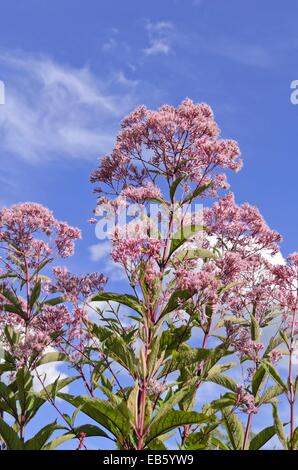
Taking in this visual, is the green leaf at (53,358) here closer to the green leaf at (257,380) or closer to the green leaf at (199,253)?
the green leaf at (199,253)

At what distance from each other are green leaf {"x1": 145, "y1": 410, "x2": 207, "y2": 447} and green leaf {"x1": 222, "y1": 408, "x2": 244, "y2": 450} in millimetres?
1487

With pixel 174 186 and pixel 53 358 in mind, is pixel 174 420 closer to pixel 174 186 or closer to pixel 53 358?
pixel 53 358

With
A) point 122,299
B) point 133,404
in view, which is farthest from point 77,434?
point 122,299

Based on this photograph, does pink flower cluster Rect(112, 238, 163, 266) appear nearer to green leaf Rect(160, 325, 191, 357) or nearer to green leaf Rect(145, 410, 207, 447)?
green leaf Rect(160, 325, 191, 357)

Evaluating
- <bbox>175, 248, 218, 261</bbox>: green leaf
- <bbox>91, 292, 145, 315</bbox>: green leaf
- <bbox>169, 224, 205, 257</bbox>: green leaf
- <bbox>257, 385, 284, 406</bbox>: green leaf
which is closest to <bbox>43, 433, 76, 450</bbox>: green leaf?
<bbox>91, 292, 145, 315</bbox>: green leaf

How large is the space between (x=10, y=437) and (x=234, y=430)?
8.62 ft

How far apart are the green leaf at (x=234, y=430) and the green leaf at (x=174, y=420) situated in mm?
1487

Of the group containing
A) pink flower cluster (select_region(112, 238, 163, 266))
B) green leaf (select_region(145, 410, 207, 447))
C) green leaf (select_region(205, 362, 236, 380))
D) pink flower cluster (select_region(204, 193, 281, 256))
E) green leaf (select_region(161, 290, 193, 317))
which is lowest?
green leaf (select_region(145, 410, 207, 447))

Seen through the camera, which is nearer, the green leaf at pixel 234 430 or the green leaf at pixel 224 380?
the green leaf at pixel 224 380

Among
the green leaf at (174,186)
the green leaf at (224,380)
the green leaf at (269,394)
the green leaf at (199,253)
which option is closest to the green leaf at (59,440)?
the green leaf at (224,380)

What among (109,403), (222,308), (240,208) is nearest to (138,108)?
(240,208)

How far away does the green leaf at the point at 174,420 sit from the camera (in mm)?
5531

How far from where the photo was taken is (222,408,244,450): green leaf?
701cm
